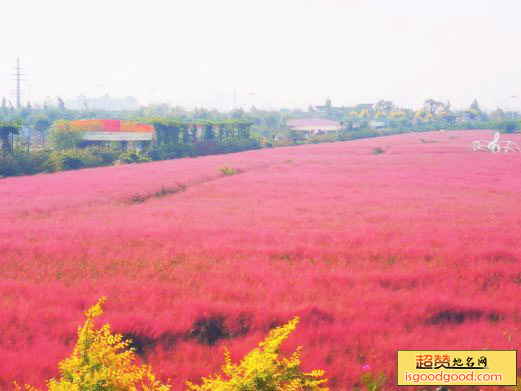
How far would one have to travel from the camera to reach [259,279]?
6.89m

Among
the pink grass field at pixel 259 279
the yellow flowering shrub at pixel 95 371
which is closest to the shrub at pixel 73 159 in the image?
the pink grass field at pixel 259 279

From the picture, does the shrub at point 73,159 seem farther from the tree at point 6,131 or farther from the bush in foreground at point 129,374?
the bush in foreground at point 129,374

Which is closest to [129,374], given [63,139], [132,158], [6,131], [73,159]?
[6,131]

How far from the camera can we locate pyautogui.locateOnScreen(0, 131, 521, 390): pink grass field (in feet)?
16.2

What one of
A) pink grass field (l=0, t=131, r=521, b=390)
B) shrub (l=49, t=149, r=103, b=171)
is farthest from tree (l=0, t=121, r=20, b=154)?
pink grass field (l=0, t=131, r=521, b=390)

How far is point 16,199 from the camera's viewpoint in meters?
15.5

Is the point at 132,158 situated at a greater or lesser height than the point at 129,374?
lesser

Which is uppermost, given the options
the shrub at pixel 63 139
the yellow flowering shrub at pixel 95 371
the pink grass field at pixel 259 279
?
the shrub at pixel 63 139

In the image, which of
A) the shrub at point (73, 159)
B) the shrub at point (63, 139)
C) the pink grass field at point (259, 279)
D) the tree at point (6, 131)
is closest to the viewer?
the pink grass field at point (259, 279)

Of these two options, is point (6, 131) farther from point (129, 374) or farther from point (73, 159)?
point (129, 374)

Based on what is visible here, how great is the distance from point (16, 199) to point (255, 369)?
45.8ft

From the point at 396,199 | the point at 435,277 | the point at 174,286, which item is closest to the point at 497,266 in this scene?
the point at 435,277

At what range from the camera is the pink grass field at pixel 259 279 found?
4941 mm

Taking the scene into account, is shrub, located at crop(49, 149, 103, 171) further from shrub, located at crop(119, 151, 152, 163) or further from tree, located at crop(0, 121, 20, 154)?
tree, located at crop(0, 121, 20, 154)
